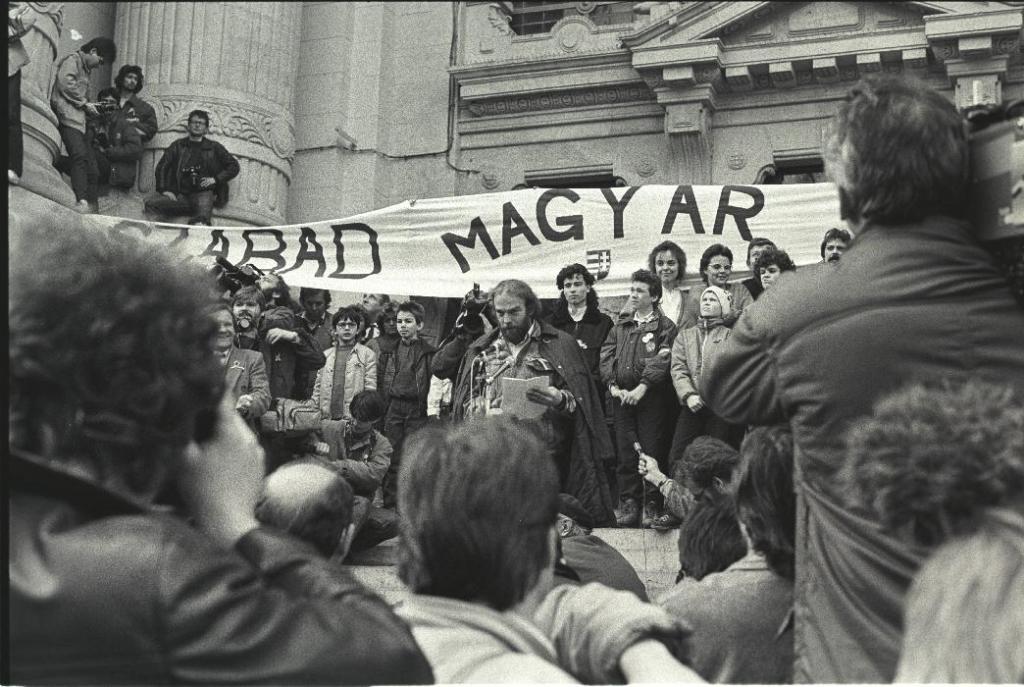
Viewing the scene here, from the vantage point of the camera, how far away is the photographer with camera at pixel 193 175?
13.8m

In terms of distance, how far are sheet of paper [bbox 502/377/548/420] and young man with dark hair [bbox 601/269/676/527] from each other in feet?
3.24

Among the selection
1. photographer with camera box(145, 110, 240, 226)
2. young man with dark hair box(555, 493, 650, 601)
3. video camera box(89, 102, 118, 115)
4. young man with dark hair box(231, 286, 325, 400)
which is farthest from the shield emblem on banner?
young man with dark hair box(555, 493, 650, 601)

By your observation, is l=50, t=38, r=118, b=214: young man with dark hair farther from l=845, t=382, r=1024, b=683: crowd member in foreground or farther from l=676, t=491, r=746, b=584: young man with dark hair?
l=845, t=382, r=1024, b=683: crowd member in foreground

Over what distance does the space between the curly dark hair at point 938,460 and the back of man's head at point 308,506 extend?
3.31ft

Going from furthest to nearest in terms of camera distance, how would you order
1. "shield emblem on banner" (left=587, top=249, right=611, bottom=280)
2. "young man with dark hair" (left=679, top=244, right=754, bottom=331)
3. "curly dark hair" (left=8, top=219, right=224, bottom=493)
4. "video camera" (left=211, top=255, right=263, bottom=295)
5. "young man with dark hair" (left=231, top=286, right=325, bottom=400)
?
"shield emblem on banner" (left=587, top=249, right=611, bottom=280), "video camera" (left=211, top=255, right=263, bottom=295), "young man with dark hair" (left=231, top=286, right=325, bottom=400), "young man with dark hair" (left=679, top=244, right=754, bottom=331), "curly dark hair" (left=8, top=219, right=224, bottom=493)

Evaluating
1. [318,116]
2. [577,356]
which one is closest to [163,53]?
[318,116]

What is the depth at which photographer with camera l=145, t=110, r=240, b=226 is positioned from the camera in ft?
45.2

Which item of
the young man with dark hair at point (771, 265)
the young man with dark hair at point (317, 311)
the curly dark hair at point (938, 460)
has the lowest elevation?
the curly dark hair at point (938, 460)

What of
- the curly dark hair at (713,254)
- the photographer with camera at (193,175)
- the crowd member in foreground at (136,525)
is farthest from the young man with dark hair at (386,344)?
the crowd member in foreground at (136,525)

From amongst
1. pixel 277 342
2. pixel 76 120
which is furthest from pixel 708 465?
pixel 76 120

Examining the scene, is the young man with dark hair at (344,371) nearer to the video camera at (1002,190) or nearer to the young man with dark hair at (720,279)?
the young man with dark hair at (720,279)

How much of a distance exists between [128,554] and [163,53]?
47.1 feet

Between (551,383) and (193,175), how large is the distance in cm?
746

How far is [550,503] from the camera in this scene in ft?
6.66
